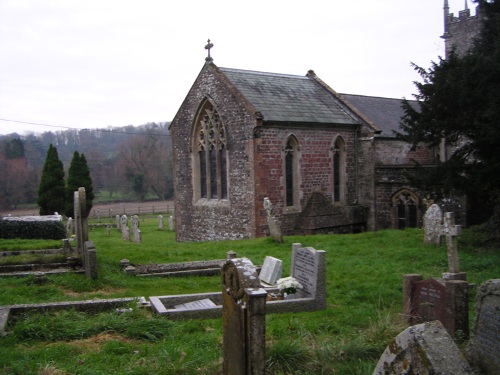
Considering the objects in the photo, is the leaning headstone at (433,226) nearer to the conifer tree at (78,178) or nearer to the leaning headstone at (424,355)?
the leaning headstone at (424,355)

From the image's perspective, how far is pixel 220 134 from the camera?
20.3 metres

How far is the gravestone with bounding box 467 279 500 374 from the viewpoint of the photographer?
4758 millimetres

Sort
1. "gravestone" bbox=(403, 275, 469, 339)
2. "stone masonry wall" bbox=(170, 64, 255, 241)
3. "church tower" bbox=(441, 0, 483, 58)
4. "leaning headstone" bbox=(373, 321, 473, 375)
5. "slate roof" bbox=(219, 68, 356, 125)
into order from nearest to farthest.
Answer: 1. "leaning headstone" bbox=(373, 321, 473, 375)
2. "gravestone" bbox=(403, 275, 469, 339)
3. "stone masonry wall" bbox=(170, 64, 255, 241)
4. "slate roof" bbox=(219, 68, 356, 125)
5. "church tower" bbox=(441, 0, 483, 58)

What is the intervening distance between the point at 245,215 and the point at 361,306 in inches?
425

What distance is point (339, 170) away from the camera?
21391 millimetres

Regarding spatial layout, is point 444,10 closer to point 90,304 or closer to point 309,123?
point 309,123

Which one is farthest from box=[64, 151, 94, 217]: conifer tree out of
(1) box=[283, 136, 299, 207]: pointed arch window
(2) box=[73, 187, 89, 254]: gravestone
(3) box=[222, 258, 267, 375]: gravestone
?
(3) box=[222, 258, 267, 375]: gravestone

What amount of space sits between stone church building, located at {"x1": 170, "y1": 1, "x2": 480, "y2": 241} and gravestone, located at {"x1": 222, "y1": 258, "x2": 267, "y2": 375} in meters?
13.2

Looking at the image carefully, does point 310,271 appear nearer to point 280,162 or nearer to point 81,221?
point 81,221

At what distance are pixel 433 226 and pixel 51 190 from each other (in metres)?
26.0

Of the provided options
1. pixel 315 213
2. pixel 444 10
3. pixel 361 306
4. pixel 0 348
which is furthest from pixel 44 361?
pixel 444 10

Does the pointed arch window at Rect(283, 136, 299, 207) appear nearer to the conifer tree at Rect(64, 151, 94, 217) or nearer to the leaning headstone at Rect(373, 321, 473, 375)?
the leaning headstone at Rect(373, 321, 473, 375)

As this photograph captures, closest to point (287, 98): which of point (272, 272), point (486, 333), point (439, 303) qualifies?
point (272, 272)

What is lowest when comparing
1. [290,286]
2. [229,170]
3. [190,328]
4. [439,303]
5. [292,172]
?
[190,328]
